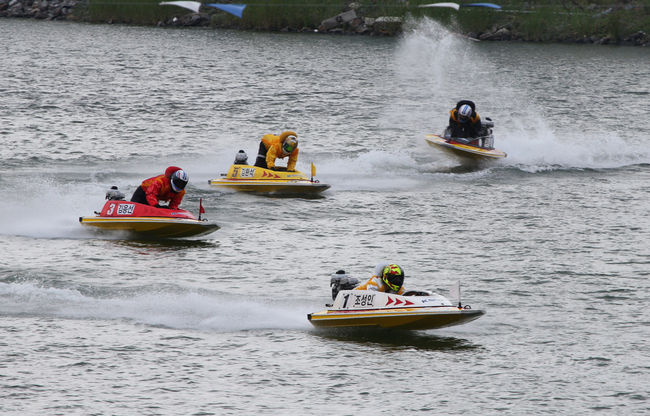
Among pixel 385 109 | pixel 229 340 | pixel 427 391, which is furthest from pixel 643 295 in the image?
pixel 385 109

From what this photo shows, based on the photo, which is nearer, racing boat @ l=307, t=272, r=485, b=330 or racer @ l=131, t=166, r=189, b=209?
racing boat @ l=307, t=272, r=485, b=330

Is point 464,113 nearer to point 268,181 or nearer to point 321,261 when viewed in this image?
point 268,181

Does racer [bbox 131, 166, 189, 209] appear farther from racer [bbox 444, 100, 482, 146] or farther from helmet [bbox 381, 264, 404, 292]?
racer [bbox 444, 100, 482, 146]

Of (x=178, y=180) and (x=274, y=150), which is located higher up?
(x=274, y=150)

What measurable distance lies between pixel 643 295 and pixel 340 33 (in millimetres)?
65102

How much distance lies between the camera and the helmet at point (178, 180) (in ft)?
71.7

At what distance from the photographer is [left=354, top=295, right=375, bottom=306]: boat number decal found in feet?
54.4

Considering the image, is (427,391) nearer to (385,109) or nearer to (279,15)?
(385,109)

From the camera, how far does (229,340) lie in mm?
16734

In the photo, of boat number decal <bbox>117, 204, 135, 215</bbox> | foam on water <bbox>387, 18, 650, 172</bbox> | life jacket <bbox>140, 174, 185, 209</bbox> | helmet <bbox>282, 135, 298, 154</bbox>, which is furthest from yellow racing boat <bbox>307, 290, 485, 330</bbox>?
foam on water <bbox>387, 18, 650, 172</bbox>

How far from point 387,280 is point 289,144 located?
10835 mm

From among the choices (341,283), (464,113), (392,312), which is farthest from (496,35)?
(392,312)

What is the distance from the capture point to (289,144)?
26906 mm

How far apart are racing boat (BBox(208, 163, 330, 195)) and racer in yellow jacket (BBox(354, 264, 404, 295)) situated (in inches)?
414
